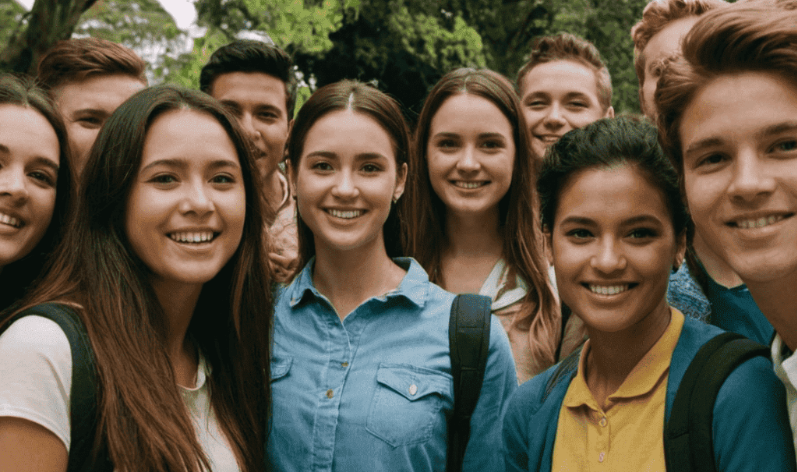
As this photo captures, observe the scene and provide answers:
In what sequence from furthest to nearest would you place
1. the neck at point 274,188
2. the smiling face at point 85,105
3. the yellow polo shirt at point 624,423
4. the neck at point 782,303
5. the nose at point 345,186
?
the neck at point 274,188
the smiling face at point 85,105
the nose at point 345,186
the yellow polo shirt at point 624,423
the neck at point 782,303

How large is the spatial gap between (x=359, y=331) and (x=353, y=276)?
284 millimetres

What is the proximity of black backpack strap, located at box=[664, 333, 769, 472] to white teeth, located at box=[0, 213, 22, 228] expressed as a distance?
2.38 metres

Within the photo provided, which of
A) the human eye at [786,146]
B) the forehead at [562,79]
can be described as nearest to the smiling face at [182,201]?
the human eye at [786,146]

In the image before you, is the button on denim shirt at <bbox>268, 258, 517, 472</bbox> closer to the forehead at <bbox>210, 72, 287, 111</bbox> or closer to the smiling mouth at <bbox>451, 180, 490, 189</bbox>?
the smiling mouth at <bbox>451, 180, 490, 189</bbox>

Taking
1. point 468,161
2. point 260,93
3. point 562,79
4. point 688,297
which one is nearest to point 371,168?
point 468,161

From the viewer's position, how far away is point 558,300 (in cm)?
358

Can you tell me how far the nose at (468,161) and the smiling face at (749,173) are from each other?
1589 millimetres

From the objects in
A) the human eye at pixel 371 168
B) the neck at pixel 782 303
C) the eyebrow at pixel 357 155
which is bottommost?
the neck at pixel 782 303

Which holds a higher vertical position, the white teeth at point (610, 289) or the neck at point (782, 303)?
the white teeth at point (610, 289)

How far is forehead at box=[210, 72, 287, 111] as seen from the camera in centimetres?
459

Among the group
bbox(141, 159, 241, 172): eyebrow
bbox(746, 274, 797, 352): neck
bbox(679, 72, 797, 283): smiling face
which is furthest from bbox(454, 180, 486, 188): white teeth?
bbox(746, 274, 797, 352): neck

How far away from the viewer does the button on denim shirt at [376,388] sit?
8.78 ft

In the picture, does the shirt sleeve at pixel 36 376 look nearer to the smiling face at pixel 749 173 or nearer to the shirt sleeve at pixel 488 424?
the shirt sleeve at pixel 488 424

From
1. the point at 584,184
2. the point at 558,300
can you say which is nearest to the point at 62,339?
the point at 584,184
